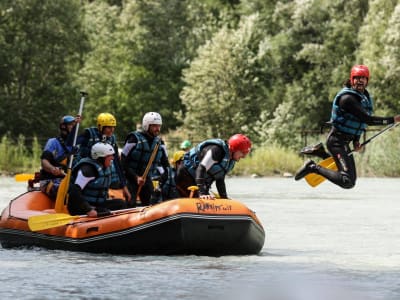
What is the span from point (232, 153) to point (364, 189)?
46.5 feet

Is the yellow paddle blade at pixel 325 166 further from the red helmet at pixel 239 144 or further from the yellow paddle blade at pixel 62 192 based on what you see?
the yellow paddle blade at pixel 62 192

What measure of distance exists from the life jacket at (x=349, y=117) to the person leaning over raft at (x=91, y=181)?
2.59m

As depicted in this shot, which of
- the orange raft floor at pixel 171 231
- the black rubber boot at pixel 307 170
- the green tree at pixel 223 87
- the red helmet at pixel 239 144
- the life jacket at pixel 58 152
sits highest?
the green tree at pixel 223 87

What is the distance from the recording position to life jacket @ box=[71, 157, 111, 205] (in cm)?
1170

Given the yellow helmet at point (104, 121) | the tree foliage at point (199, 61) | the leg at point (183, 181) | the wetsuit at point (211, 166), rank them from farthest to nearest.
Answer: the tree foliage at point (199, 61) < the leg at point (183, 181) < the yellow helmet at point (104, 121) < the wetsuit at point (211, 166)

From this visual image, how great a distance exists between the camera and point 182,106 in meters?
56.0

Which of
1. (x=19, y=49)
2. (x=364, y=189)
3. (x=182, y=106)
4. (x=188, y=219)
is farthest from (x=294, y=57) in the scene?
(x=188, y=219)

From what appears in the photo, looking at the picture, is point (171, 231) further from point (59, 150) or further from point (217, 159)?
point (59, 150)

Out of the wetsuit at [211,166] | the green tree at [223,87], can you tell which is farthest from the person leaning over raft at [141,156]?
the green tree at [223,87]

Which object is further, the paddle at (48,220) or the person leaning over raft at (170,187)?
the person leaning over raft at (170,187)

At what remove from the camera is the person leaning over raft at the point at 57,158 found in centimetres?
1298

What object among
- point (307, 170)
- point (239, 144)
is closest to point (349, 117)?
point (307, 170)

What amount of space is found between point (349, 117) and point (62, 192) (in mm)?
3236

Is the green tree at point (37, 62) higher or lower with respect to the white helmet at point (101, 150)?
higher
